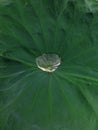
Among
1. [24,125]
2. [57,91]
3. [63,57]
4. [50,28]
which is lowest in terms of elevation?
[24,125]

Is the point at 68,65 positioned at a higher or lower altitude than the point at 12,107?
higher

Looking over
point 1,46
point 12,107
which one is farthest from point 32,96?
point 1,46

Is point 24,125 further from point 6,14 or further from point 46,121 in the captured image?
point 6,14

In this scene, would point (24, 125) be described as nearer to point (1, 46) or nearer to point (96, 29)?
point (1, 46)
